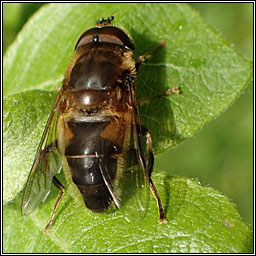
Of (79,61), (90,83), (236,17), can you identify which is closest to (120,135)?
(90,83)

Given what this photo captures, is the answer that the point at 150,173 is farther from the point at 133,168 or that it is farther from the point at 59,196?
the point at 59,196

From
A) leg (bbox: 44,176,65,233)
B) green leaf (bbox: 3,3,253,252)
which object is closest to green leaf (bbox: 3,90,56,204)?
green leaf (bbox: 3,3,253,252)

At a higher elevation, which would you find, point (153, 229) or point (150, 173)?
point (150, 173)

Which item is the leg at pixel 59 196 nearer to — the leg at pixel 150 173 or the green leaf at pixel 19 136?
the green leaf at pixel 19 136

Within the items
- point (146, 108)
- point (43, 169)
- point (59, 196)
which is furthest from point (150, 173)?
point (43, 169)

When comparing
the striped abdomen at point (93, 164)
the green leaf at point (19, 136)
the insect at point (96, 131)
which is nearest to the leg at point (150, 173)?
the insect at point (96, 131)

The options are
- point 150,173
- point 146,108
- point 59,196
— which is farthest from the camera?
point 146,108

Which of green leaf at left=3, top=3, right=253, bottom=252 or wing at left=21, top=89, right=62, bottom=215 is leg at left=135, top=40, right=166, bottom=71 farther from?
wing at left=21, top=89, right=62, bottom=215
